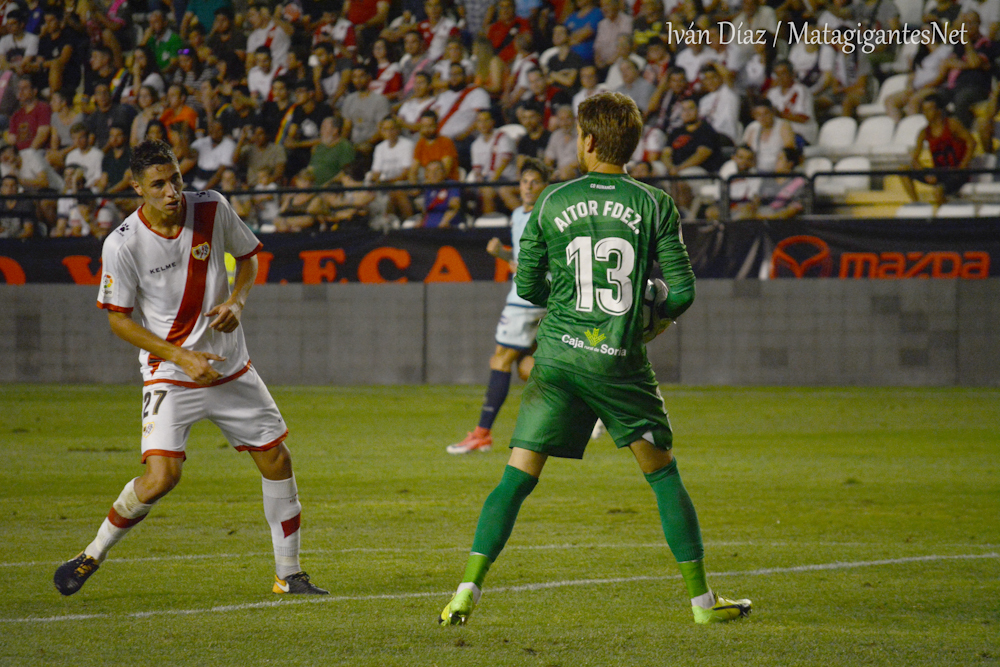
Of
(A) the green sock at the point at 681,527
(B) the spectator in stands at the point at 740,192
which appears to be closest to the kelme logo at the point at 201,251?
(A) the green sock at the point at 681,527

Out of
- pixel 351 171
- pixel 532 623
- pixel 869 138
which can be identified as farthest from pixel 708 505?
pixel 351 171

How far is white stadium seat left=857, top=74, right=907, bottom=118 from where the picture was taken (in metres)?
17.1

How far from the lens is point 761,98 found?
17.0 m

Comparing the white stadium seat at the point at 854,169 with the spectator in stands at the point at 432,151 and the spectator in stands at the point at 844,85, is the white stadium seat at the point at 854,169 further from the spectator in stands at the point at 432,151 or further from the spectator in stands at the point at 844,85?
the spectator in stands at the point at 432,151

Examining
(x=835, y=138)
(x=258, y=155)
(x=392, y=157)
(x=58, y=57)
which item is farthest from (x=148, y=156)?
(x=58, y=57)

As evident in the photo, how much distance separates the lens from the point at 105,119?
20375mm

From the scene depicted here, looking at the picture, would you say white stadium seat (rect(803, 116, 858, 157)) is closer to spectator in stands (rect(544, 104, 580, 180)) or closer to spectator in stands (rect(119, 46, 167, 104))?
spectator in stands (rect(544, 104, 580, 180))

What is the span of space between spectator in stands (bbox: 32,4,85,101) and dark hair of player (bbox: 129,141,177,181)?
17.8 meters

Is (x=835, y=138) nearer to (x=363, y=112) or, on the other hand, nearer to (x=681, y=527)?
(x=363, y=112)

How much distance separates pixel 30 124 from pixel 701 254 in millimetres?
11527

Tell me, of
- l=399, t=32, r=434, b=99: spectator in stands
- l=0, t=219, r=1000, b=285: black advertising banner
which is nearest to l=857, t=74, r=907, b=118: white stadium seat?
l=0, t=219, r=1000, b=285: black advertising banner

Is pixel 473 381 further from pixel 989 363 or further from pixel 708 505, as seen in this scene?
pixel 708 505

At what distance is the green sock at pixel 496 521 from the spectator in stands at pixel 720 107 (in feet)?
42.5

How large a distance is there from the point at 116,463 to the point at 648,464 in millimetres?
6403
